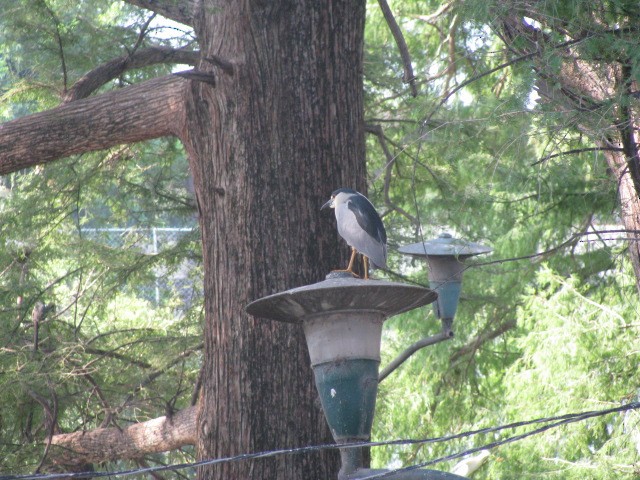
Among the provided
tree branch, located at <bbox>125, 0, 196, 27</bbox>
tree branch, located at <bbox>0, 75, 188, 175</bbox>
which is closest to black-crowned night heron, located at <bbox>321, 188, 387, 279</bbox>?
tree branch, located at <bbox>0, 75, 188, 175</bbox>

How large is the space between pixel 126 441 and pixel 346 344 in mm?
3104

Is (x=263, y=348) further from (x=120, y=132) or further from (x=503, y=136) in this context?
(x=503, y=136)

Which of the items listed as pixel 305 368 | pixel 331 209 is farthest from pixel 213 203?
pixel 305 368

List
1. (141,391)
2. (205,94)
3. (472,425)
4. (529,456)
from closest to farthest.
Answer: (205,94) < (141,391) < (529,456) < (472,425)

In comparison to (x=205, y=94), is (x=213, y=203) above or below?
below

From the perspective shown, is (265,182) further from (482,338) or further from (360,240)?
(482,338)

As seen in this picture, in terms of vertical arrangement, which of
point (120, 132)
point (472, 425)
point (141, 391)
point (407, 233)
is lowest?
point (472, 425)

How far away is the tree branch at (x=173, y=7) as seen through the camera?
18.0ft

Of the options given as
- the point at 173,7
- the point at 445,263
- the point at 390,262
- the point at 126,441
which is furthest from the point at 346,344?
the point at 390,262

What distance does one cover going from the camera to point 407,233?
7.96 metres

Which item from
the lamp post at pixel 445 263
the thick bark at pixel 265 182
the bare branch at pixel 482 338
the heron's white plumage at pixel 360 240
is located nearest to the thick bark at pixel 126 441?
the thick bark at pixel 265 182

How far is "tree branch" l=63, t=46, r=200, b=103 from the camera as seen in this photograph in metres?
5.79

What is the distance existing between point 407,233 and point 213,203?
3.44 m

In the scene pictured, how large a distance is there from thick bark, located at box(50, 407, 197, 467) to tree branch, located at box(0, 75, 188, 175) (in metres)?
1.56
